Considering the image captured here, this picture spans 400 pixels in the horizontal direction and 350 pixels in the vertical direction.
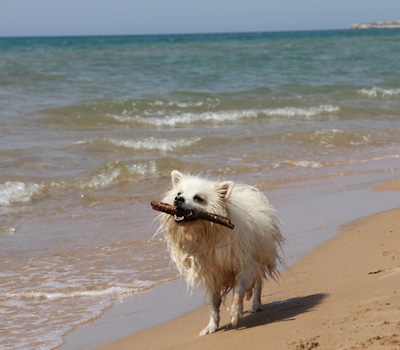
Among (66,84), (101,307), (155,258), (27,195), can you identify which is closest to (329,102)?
(66,84)

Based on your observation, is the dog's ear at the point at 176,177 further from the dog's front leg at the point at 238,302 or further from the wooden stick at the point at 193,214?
the dog's front leg at the point at 238,302

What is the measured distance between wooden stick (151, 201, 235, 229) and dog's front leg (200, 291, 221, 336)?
2.00ft

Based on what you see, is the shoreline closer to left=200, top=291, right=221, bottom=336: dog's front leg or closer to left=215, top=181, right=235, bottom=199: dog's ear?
left=200, top=291, right=221, bottom=336: dog's front leg

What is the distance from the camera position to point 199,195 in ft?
18.5

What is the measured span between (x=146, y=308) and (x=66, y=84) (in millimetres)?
20449

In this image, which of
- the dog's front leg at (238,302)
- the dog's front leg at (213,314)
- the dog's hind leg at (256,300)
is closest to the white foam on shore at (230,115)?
the dog's hind leg at (256,300)

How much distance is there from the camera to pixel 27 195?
1205 cm

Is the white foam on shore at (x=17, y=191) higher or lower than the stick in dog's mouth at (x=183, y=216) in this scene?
lower

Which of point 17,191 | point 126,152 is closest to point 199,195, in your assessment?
point 17,191

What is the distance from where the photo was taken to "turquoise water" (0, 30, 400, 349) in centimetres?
769

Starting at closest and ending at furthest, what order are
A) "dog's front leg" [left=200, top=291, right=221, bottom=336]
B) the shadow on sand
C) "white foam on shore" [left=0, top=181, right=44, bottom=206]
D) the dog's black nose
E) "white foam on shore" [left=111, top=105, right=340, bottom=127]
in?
1. the dog's black nose
2. the shadow on sand
3. "dog's front leg" [left=200, top=291, right=221, bottom=336]
4. "white foam on shore" [left=0, top=181, right=44, bottom=206]
5. "white foam on shore" [left=111, top=105, right=340, bottom=127]

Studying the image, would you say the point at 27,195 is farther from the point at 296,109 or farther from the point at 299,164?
the point at 296,109

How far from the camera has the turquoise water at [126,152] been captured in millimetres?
7688

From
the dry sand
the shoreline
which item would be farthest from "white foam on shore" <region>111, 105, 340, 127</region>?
the shoreline
